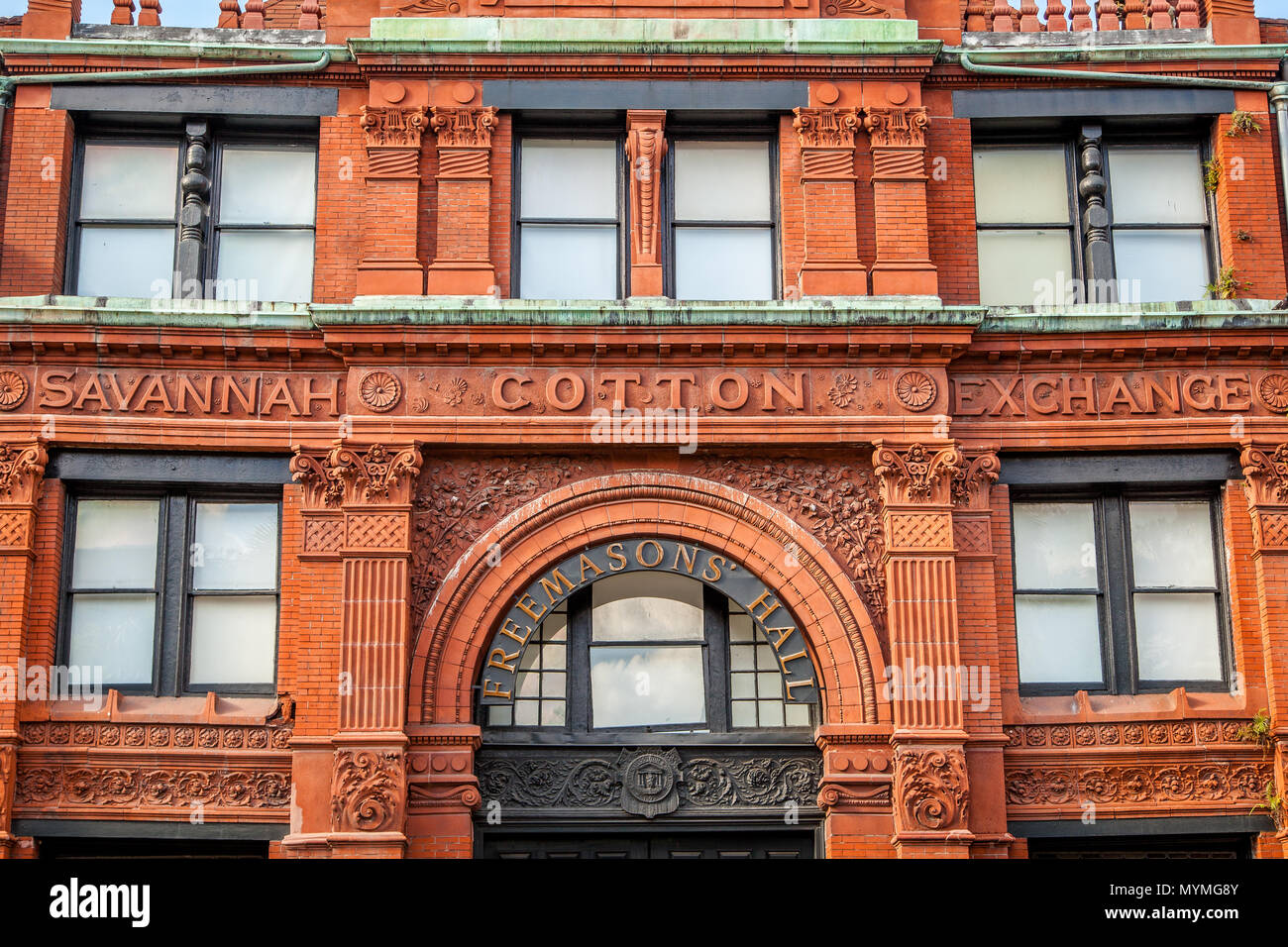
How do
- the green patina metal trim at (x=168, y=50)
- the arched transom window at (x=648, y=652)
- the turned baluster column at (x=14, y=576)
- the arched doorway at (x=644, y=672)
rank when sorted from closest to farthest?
the turned baluster column at (x=14, y=576), the arched doorway at (x=644, y=672), the arched transom window at (x=648, y=652), the green patina metal trim at (x=168, y=50)

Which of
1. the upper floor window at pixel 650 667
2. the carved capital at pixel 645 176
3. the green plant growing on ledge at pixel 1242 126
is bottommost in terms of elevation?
the upper floor window at pixel 650 667

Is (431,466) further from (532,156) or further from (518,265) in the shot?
(532,156)

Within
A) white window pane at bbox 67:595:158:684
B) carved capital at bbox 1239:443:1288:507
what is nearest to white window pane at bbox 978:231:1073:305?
carved capital at bbox 1239:443:1288:507

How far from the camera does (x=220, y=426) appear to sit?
69.8ft

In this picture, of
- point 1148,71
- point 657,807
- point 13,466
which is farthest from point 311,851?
point 1148,71

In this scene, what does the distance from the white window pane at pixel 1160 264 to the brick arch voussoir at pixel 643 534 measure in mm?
5489

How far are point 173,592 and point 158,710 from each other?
4.74 feet

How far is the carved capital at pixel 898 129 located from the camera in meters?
22.3

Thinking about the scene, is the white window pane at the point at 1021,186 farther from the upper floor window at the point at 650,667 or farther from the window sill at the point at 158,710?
the window sill at the point at 158,710

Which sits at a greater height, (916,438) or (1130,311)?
(1130,311)

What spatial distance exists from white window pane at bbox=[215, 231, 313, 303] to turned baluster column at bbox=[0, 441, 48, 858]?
3.14 metres

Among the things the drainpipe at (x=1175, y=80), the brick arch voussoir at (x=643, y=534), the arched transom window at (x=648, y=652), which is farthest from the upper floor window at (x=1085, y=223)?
the arched transom window at (x=648, y=652)
